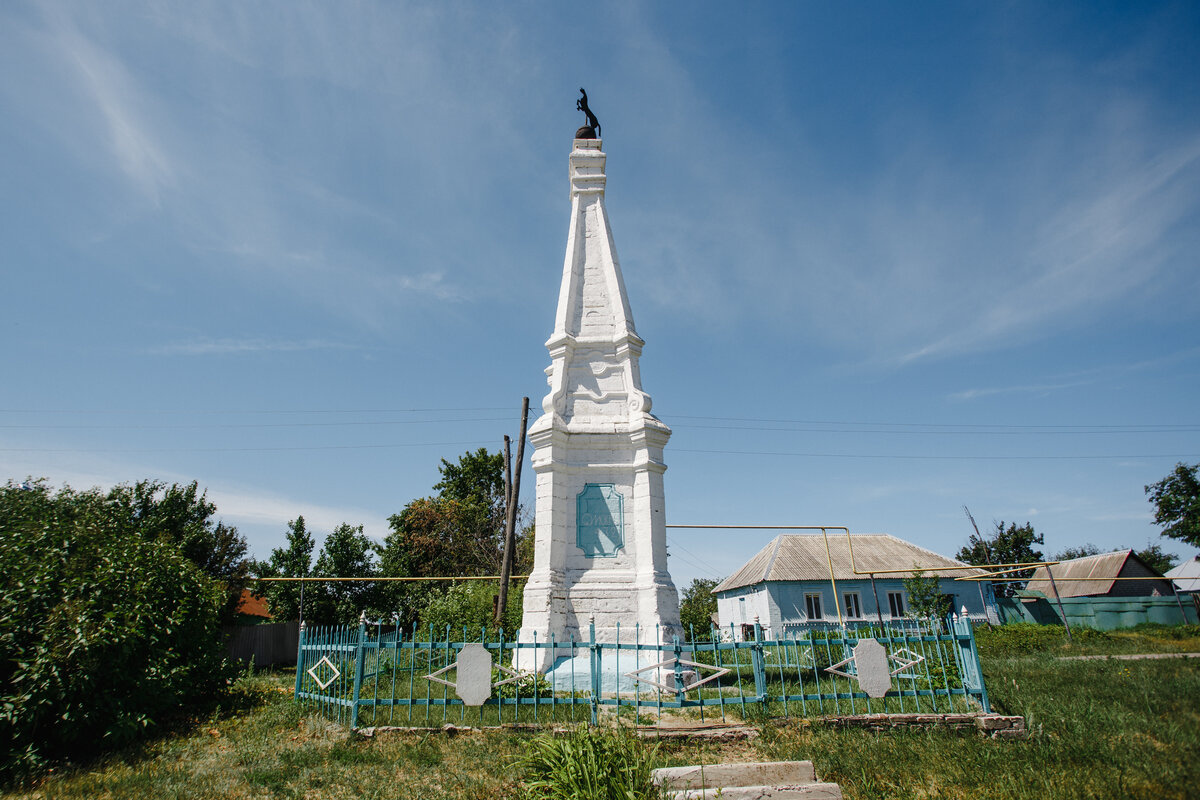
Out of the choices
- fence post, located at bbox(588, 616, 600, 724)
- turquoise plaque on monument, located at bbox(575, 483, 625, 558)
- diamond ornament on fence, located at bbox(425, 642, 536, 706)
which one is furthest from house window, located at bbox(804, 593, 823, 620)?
diamond ornament on fence, located at bbox(425, 642, 536, 706)

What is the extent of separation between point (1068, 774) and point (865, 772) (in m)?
1.75

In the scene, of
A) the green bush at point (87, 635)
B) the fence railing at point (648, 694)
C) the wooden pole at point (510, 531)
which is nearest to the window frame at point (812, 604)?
the wooden pole at point (510, 531)

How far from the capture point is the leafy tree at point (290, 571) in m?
24.2

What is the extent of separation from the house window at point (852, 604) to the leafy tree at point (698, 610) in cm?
597

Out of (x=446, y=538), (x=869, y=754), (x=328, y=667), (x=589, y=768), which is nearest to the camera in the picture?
(x=589, y=768)

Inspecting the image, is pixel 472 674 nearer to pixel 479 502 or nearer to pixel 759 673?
pixel 759 673

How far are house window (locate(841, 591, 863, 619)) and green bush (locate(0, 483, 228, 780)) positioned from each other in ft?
80.5

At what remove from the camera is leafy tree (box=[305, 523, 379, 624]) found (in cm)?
2470

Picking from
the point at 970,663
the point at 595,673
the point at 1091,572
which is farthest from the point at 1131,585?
the point at 595,673

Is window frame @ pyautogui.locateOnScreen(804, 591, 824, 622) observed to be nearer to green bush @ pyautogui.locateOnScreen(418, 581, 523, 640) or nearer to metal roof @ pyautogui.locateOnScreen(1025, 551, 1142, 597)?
metal roof @ pyautogui.locateOnScreen(1025, 551, 1142, 597)

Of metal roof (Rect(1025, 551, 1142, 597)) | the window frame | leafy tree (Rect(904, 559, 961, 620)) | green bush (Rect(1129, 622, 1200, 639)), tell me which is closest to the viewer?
green bush (Rect(1129, 622, 1200, 639))

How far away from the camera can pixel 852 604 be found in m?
26.8

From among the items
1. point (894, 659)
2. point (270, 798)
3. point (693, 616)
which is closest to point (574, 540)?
point (894, 659)

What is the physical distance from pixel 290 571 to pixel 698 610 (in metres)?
17.0
